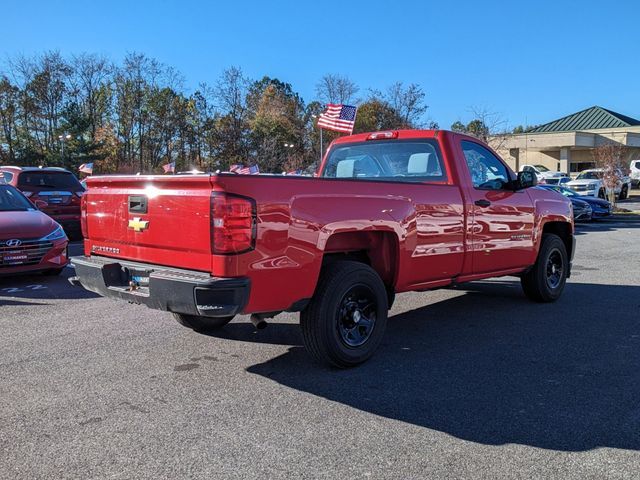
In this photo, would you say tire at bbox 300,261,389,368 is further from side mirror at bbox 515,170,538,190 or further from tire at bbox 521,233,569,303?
tire at bbox 521,233,569,303

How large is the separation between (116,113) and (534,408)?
47.5 metres

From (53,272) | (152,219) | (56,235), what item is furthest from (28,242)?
(152,219)

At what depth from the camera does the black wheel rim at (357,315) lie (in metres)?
4.62

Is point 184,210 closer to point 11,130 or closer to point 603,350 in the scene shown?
point 603,350

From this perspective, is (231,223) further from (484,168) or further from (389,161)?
(484,168)

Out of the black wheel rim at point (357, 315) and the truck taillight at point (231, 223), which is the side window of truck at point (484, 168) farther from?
the truck taillight at point (231, 223)

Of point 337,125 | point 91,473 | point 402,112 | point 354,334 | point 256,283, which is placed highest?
point 402,112

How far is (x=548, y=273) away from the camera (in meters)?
7.38

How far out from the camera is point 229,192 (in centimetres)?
372

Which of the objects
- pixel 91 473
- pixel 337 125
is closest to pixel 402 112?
pixel 337 125

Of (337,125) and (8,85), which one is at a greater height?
(8,85)

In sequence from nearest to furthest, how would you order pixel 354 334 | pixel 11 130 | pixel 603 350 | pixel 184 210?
pixel 184 210 → pixel 354 334 → pixel 603 350 → pixel 11 130

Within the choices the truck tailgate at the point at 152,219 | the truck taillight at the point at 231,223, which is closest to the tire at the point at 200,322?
the truck tailgate at the point at 152,219

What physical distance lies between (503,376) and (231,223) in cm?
247
